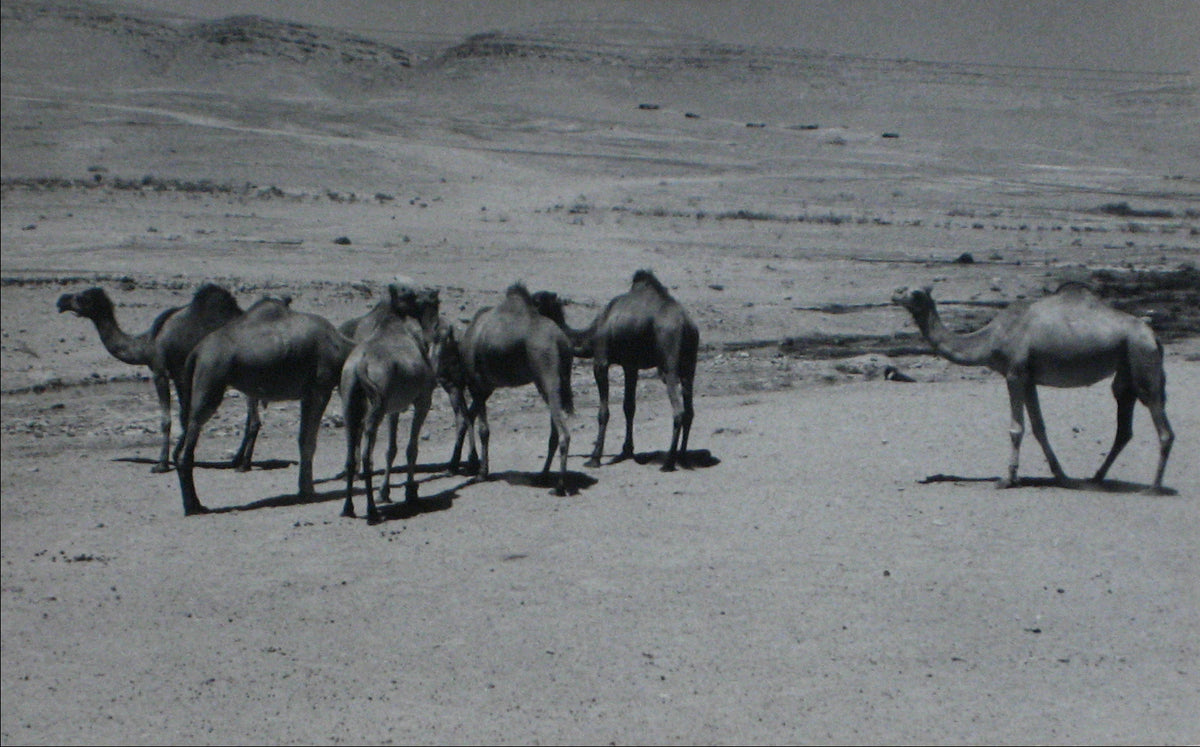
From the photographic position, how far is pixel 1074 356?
37.2ft

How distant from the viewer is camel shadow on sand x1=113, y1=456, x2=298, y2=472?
47.9 feet

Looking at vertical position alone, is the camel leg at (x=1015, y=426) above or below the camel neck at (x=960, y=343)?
below

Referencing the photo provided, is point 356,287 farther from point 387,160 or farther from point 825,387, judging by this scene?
point 387,160

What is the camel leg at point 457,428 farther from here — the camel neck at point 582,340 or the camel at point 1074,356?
the camel at point 1074,356

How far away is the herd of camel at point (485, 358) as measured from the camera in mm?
11414

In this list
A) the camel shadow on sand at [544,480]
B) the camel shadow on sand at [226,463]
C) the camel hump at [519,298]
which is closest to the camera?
the camel shadow on sand at [544,480]

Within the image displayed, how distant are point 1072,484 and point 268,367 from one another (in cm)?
636

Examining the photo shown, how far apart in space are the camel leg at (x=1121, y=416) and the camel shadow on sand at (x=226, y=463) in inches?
293

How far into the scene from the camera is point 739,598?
30.4ft

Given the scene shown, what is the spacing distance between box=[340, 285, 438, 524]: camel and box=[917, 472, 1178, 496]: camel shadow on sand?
402 cm

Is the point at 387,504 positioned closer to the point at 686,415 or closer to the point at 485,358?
the point at 485,358

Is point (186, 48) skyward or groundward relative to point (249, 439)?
skyward

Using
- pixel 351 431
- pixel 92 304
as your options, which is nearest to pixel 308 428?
pixel 351 431

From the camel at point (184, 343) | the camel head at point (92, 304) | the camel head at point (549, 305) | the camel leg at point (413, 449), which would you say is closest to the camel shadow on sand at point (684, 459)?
the camel head at point (549, 305)
